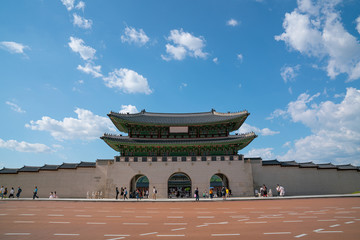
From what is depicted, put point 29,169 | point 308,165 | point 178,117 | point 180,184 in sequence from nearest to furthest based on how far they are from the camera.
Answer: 1. point 308,165
2. point 29,169
3. point 178,117
4. point 180,184

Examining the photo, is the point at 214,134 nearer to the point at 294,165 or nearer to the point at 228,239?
the point at 294,165

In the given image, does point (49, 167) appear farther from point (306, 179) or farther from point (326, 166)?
point (326, 166)

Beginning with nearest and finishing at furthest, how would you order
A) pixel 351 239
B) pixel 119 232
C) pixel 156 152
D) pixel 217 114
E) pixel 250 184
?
pixel 351 239 < pixel 119 232 < pixel 250 184 < pixel 156 152 < pixel 217 114

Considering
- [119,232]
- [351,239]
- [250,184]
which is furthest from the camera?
[250,184]

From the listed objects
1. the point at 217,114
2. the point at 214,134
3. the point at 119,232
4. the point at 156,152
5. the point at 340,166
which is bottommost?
the point at 119,232

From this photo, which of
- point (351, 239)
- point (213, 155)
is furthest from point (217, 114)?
point (351, 239)

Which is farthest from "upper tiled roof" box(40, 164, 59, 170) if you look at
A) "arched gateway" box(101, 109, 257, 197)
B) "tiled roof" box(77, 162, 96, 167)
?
"arched gateway" box(101, 109, 257, 197)

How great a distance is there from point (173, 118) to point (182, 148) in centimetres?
801

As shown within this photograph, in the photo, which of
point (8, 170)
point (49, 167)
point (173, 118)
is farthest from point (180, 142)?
point (8, 170)

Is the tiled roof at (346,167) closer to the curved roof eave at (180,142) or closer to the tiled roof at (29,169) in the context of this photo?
the curved roof eave at (180,142)

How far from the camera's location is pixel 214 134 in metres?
33.8

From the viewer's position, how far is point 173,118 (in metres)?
38.2

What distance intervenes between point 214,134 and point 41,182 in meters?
28.5

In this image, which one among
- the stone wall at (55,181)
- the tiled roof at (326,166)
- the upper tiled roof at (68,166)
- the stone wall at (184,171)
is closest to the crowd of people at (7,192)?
the stone wall at (55,181)
